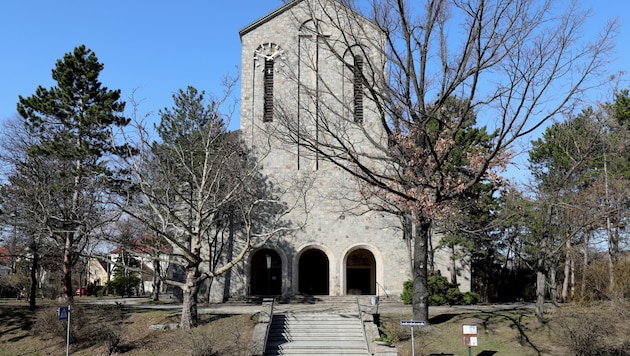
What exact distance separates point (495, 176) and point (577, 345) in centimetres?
546

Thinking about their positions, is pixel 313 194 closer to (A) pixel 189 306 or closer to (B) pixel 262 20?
(B) pixel 262 20

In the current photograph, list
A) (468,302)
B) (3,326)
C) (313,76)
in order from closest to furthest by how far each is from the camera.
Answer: (3,326)
(468,302)
(313,76)

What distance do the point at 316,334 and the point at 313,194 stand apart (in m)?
10.7

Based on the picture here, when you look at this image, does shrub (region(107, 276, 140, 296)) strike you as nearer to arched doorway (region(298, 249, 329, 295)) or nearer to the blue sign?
arched doorway (region(298, 249, 329, 295))

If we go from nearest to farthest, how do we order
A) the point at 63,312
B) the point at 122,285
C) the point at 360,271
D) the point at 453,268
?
the point at 63,312 < the point at 453,268 < the point at 360,271 < the point at 122,285

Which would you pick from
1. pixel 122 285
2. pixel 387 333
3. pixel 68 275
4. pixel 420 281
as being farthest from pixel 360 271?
pixel 122 285

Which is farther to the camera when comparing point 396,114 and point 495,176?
point 495,176

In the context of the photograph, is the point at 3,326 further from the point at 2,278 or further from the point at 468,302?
the point at 468,302

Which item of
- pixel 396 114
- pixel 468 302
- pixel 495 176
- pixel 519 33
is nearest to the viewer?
pixel 519 33

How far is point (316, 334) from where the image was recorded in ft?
59.1

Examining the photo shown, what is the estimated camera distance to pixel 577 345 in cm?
1480

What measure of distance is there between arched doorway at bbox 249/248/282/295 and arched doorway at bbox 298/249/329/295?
4.08 feet

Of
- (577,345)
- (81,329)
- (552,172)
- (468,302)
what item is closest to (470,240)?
(468,302)

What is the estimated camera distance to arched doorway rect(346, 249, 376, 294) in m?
29.5
